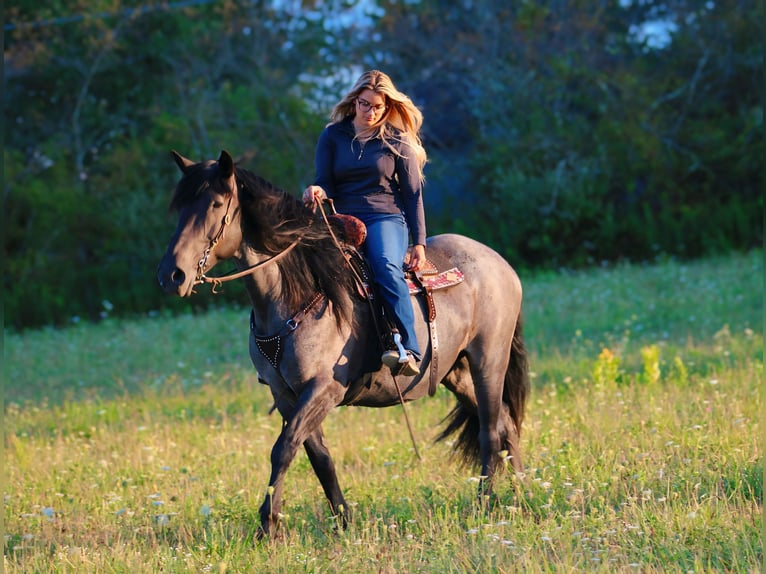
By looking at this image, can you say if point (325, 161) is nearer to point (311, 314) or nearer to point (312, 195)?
point (312, 195)

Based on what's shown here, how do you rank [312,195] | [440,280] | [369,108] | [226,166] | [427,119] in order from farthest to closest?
[427,119] → [440,280] → [369,108] → [312,195] → [226,166]

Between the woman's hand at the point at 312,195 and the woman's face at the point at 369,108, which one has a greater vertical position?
the woman's face at the point at 369,108

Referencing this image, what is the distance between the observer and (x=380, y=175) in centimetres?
589

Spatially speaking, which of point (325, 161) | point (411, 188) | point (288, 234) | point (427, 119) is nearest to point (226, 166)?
point (288, 234)

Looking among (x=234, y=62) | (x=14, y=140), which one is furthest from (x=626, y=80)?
(x=14, y=140)

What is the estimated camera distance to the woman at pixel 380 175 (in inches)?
227

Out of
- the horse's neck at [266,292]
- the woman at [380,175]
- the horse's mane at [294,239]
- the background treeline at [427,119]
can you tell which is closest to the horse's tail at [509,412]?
the woman at [380,175]

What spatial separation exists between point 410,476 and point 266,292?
1963 millimetres

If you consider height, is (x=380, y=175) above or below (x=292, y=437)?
above

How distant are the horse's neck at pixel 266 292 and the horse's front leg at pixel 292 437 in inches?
17.6

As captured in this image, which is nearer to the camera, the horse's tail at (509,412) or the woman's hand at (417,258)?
the woman's hand at (417,258)

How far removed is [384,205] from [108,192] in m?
21.8

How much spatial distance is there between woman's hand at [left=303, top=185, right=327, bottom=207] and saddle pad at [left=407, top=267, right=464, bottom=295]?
84 centimetres

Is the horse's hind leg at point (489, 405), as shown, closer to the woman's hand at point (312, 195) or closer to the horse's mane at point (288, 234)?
the horse's mane at point (288, 234)
